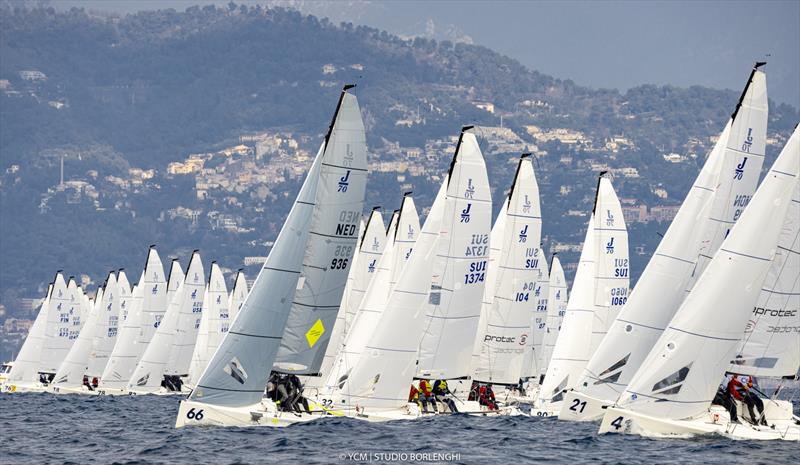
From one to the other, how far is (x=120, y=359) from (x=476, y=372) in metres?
21.9

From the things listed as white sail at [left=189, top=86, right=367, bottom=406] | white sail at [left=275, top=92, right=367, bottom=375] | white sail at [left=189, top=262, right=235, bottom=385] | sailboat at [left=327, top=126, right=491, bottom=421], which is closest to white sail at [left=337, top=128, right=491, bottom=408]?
sailboat at [left=327, top=126, right=491, bottom=421]

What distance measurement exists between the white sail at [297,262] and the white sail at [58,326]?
34.7 m

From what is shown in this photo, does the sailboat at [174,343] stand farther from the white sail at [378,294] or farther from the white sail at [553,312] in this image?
the white sail at [378,294]

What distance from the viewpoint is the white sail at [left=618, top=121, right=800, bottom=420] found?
2833cm

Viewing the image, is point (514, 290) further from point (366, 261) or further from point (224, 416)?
point (224, 416)

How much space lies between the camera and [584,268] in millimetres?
40844

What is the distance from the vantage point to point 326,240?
30.8 m

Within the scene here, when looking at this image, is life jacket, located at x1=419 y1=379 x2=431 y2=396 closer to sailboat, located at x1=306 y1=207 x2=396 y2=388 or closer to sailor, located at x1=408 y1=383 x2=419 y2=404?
sailor, located at x1=408 y1=383 x2=419 y2=404

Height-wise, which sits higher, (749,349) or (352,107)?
(352,107)

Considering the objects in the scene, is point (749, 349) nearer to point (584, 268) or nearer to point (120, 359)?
point (584, 268)

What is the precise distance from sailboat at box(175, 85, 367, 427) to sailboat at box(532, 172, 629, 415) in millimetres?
9675

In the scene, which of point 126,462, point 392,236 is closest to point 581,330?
point 392,236

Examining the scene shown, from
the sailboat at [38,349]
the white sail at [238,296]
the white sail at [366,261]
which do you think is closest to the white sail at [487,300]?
the white sail at [366,261]

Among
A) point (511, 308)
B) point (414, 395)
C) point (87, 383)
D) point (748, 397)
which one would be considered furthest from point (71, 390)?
point (748, 397)
